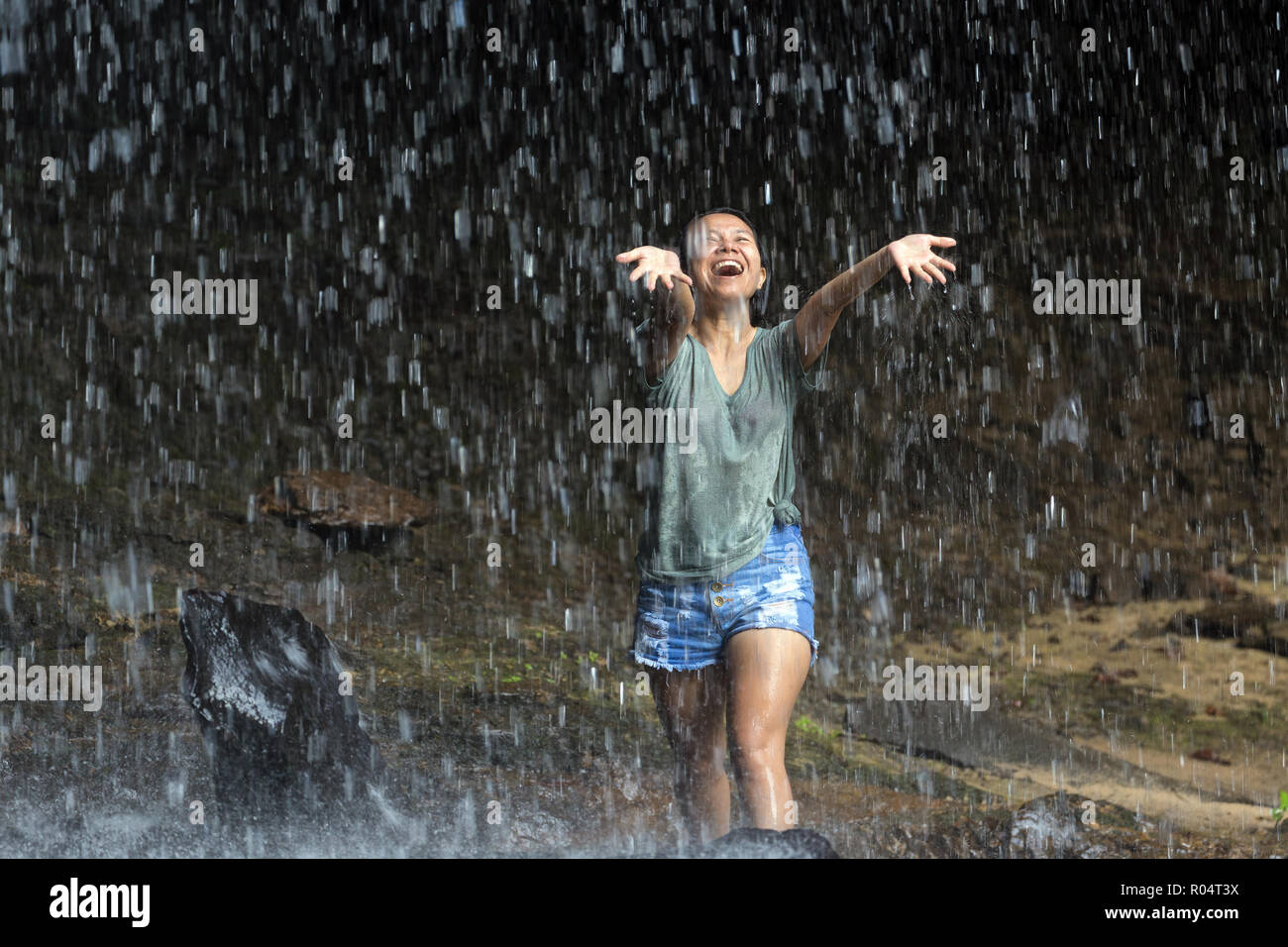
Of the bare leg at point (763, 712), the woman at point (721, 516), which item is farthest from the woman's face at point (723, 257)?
the bare leg at point (763, 712)

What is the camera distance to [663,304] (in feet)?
9.45

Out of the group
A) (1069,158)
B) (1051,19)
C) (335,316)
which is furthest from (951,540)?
(335,316)

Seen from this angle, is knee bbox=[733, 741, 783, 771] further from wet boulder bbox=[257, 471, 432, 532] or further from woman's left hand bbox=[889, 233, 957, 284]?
wet boulder bbox=[257, 471, 432, 532]

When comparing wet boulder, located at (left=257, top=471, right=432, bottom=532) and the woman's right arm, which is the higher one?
the woman's right arm

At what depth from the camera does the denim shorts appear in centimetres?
279

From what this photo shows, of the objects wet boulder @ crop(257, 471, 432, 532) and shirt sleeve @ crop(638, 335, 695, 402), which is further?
wet boulder @ crop(257, 471, 432, 532)

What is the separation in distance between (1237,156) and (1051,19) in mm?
1543

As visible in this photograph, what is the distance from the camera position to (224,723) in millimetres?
3650

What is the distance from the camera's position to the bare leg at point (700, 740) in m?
2.87

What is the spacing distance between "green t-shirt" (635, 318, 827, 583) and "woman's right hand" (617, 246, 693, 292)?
0.18 m

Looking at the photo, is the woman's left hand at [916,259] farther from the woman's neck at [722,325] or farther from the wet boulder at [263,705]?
the wet boulder at [263,705]

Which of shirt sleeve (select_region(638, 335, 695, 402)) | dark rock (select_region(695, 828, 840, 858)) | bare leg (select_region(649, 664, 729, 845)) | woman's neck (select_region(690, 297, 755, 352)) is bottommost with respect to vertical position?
dark rock (select_region(695, 828, 840, 858))

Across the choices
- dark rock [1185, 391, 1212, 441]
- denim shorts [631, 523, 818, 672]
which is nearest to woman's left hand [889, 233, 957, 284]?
denim shorts [631, 523, 818, 672]

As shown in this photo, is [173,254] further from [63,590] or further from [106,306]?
[63,590]
